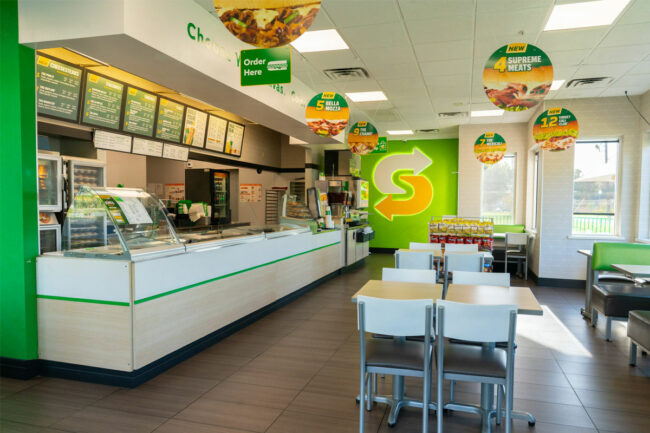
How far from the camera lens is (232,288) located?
16.2ft

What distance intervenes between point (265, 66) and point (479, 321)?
3.24 m

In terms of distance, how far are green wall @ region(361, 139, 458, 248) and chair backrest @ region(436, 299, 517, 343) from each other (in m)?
10.5

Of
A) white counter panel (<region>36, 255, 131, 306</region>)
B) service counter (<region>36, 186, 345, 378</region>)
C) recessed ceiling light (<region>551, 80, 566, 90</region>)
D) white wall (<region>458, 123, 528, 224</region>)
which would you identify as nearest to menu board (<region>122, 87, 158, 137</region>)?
service counter (<region>36, 186, 345, 378</region>)

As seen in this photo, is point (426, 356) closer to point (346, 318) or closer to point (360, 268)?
point (346, 318)

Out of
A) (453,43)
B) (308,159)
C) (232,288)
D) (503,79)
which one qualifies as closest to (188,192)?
(308,159)

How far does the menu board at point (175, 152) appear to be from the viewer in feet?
22.0

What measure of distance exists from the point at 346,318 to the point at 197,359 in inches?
85.8

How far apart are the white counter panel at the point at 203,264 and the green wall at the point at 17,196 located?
1.02 metres

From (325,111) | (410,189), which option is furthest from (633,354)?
(410,189)

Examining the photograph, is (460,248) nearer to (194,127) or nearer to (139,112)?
(194,127)

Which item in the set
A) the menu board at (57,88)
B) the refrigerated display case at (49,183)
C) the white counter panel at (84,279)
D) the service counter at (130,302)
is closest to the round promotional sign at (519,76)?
the service counter at (130,302)

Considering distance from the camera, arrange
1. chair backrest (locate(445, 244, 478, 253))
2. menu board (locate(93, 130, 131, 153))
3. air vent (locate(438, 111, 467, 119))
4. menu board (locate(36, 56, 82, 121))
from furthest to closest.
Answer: air vent (locate(438, 111, 467, 119))
chair backrest (locate(445, 244, 478, 253))
menu board (locate(93, 130, 131, 153))
menu board (locate(36, 56, 82, 121))

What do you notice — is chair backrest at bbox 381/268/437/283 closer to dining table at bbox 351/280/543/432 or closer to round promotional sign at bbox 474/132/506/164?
dining table at bbox 351/280/543/432

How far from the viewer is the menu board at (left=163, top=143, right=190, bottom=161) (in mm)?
6714
